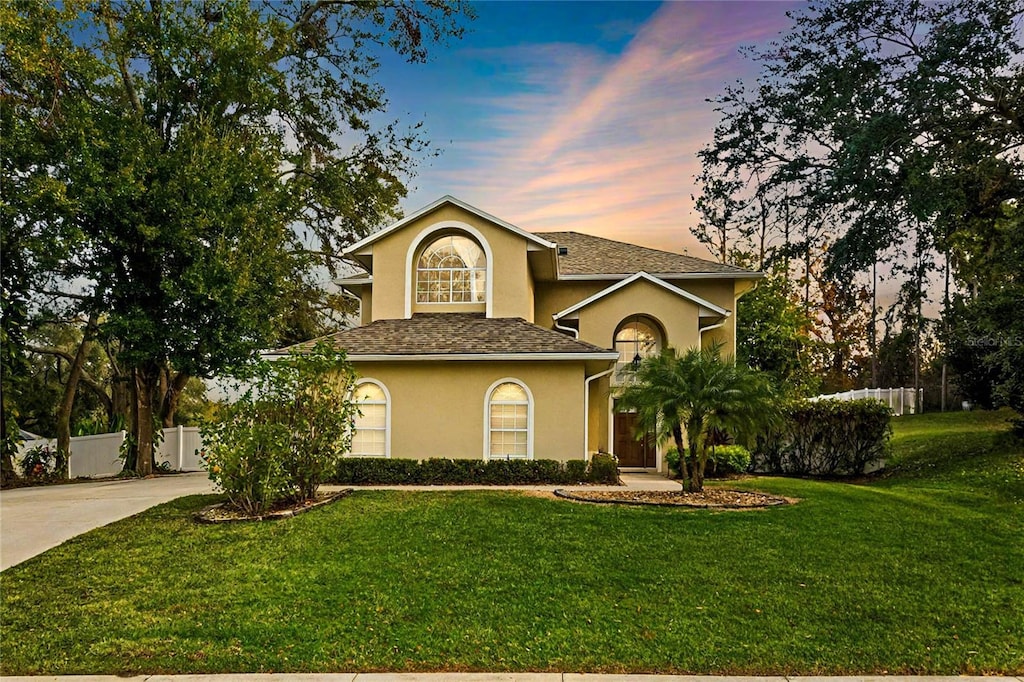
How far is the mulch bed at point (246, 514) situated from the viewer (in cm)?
1170

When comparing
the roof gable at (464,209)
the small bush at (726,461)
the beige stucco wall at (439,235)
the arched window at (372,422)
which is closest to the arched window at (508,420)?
the arched window at (372,422)

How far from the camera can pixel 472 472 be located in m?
17.1

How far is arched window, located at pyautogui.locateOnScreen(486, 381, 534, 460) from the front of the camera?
59.7 feet

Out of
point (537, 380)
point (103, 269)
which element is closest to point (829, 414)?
point (537, 380)

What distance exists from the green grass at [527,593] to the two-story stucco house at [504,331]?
18.1 ft

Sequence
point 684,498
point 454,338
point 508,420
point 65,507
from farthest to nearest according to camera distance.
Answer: point 454,338, point 508,420, point 684,498, point 65,507

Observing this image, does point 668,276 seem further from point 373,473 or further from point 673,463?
point 373,473

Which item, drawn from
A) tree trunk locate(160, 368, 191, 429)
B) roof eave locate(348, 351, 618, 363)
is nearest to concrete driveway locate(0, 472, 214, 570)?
roof eave locate(348, 351, 618, 363)

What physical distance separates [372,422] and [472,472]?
328 cm

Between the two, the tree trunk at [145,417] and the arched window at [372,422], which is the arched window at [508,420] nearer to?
A: the arched window at [372,422]

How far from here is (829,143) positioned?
20.1 meters

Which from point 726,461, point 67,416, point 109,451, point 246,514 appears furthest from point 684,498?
point 67,416

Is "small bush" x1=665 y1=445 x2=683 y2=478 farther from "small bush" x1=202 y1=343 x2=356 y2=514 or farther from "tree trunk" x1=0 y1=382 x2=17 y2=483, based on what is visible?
"tree trunk" x1=0 y1=382 x2=17 y2=483

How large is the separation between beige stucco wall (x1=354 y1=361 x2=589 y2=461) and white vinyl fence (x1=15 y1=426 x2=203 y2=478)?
6.22 m
